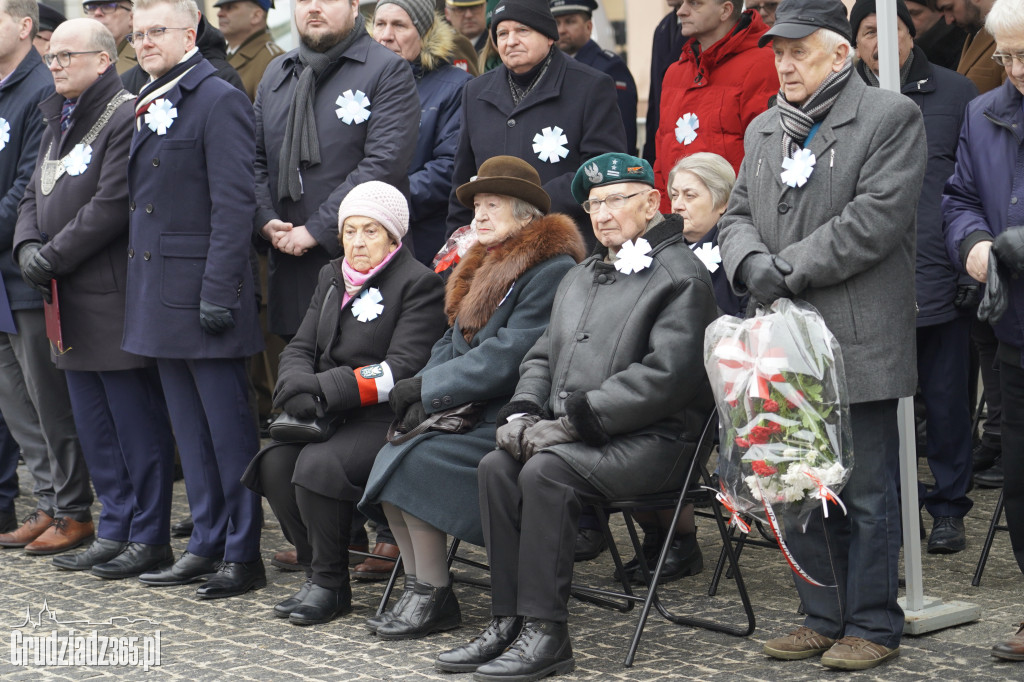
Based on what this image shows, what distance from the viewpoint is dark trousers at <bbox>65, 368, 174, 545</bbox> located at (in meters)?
6.70

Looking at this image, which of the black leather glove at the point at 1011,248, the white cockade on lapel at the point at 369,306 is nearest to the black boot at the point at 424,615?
the white cockade on lapel at the point at 369,306

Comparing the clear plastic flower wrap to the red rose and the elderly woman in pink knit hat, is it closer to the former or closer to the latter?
the red rose

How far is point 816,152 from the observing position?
15.9 ft

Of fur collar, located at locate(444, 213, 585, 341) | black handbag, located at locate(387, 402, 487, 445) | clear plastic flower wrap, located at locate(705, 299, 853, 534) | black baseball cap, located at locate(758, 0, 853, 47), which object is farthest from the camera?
fur collar, located at locate(444, 213, 585, 341)

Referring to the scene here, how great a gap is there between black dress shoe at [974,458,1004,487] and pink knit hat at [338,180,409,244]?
3471 millimetres

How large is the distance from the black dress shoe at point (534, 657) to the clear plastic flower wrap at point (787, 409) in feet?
2.73

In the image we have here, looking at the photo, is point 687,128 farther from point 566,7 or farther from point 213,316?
point 213,316

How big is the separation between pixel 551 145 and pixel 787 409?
7.64 feet

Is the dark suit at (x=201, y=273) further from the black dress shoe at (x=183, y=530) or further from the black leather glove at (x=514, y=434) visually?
the black leather glove at (x=514, y=434)

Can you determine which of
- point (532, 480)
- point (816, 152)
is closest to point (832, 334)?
point (816, 152)

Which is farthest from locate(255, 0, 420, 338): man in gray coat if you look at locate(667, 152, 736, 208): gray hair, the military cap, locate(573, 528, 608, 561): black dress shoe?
the military cap

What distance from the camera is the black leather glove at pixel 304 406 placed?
5820 millimetres

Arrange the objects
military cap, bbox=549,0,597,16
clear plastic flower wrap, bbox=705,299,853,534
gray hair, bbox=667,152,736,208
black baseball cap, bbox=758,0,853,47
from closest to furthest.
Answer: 1. clear plastic flower wrap, bbox=705,299,853,534
2. black baseball cap, bbox=758,0,853,47
3. gray hair, bbox=667,152,736,208
4. military cap, bbox=549,0,597,16

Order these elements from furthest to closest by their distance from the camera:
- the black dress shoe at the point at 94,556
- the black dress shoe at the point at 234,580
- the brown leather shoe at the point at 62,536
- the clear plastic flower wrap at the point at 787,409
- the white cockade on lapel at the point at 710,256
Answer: the brown leather shoe at the point at 62,536 < the black dress shoe at the point at 94,556 < the black dress shoe at the point at 234,580 < the white cockade on lapel at the point at 710,256 < the clear plastic flower wrap at the point at 787,409
